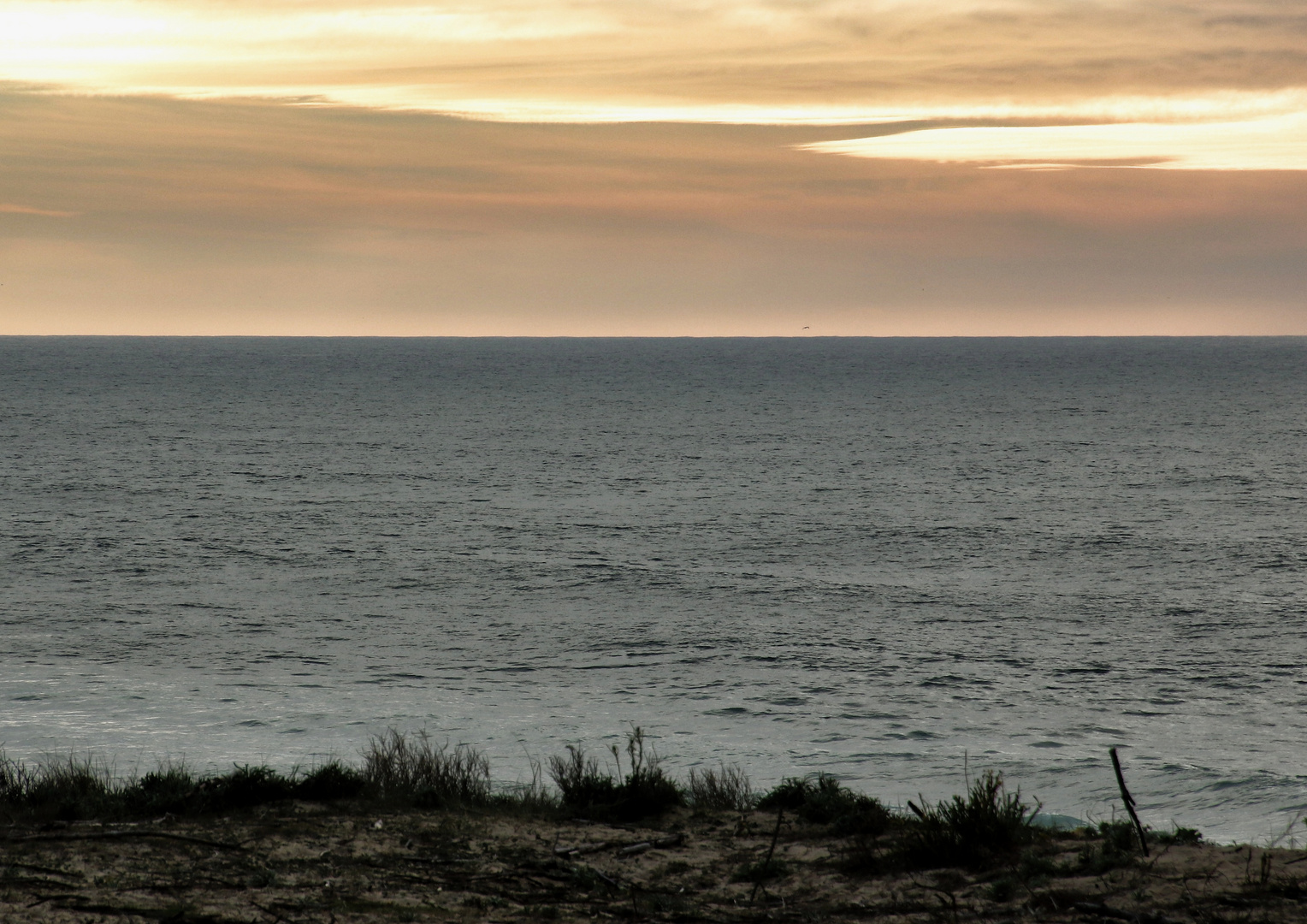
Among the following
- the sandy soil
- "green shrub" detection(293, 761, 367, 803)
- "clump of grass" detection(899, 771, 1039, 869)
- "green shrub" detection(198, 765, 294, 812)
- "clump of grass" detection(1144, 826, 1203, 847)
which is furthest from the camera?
"green shrub" detection(293, 761, 367, 803)

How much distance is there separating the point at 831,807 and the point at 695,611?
28.8 metres

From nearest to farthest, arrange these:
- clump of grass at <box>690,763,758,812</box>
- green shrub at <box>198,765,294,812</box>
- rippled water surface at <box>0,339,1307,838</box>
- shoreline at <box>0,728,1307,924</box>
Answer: shoreline at <box>0,728,1307,924</box> → green shrub at <box>198,765,294,812</box> → clump of grass at <box>690,763,758,812</box> → rippled water surface at <box>0,339,1307,838</box>

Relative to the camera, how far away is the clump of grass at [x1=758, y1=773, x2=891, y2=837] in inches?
569

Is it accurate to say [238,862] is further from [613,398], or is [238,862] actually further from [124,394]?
[124,394]

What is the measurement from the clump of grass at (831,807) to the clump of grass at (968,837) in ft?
2.82

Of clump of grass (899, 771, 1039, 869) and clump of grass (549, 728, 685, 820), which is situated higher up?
clump of grass (899, 771, 1039, 869)

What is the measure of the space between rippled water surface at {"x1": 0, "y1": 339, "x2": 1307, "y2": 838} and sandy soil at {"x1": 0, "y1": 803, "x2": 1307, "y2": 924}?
7.98 meters

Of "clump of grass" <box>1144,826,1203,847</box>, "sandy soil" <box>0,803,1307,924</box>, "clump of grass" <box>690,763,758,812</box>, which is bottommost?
"clump of grass" <box>690,763,758,812</box>

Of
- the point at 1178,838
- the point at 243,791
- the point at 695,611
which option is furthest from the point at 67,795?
the point at 695,611

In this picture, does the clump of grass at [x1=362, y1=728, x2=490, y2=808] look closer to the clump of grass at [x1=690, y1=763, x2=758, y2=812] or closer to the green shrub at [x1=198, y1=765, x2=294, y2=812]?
the green shrub at [x1=198, y1=765, x2=294, y2=812]

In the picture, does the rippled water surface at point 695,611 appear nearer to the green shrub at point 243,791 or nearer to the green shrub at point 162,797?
the green shrub at point 243,791

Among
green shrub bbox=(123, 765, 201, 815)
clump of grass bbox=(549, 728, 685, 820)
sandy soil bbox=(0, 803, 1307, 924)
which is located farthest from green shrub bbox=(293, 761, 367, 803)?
clump of grass bbox=(549, 728, 685, 820)

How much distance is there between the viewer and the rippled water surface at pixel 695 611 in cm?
2823

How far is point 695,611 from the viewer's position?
43.7 meters
